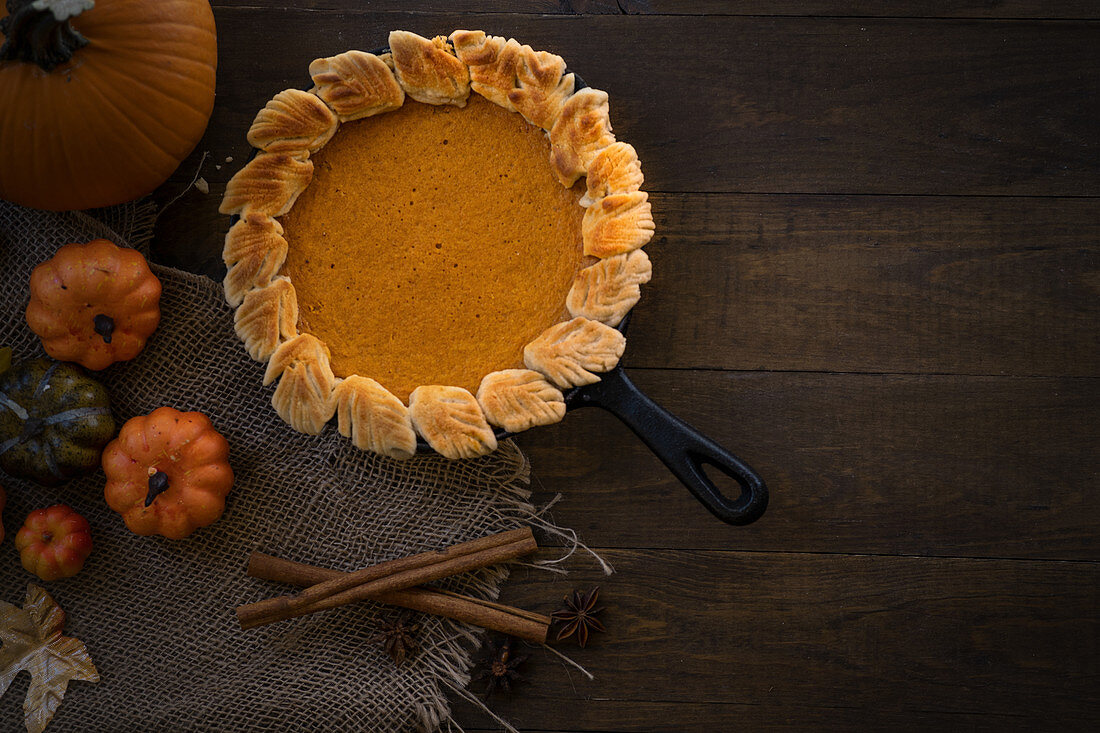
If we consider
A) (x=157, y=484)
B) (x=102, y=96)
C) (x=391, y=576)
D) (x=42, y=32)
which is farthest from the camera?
(x=391, y=576)

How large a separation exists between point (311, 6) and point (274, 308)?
0.81 metres

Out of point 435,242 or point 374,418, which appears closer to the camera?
point 374,418

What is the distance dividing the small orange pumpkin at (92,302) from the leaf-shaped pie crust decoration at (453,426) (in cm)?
70

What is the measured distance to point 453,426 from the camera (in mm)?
1739

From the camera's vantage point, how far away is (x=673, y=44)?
2008mm

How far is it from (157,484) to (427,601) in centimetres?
69

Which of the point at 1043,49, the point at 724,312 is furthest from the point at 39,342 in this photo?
the point at 1043,49

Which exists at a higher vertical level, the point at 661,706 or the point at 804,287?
the point at 804,287

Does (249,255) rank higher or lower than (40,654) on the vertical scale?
higher

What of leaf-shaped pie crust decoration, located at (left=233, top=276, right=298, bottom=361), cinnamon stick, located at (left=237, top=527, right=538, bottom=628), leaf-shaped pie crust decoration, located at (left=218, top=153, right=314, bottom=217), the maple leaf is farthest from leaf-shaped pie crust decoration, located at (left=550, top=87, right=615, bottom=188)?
the maple leaf

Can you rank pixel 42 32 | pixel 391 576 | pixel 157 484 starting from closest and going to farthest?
pixel 42 32, pixel 157 484, pixel 391 576

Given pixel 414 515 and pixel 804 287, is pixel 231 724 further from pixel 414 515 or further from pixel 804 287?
pixel 804 287

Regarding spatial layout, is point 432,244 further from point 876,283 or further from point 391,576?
point 876,283

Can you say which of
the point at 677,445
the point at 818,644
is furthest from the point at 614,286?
the point at 818,644
